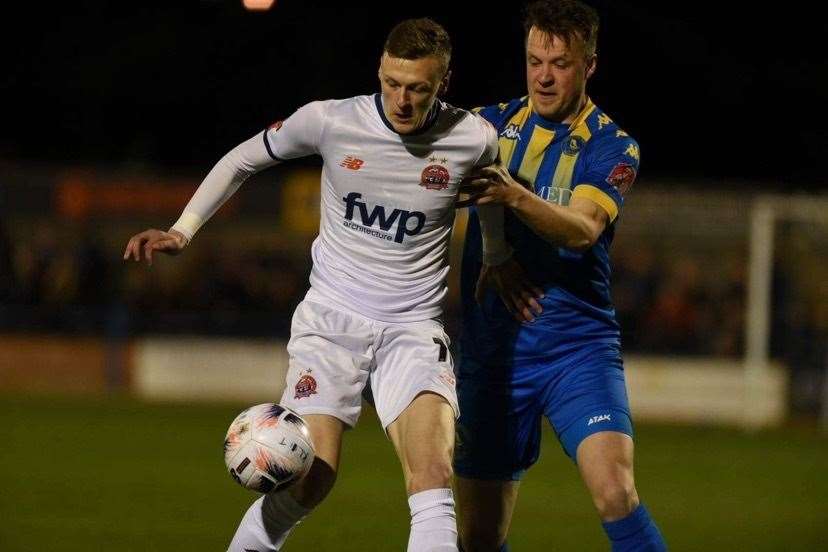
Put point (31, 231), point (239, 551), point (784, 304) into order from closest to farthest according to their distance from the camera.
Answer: point (239, 551), point (784, 304), point (31, 231)

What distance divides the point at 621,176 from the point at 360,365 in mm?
1210

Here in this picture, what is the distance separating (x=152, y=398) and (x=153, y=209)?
2.54 meters

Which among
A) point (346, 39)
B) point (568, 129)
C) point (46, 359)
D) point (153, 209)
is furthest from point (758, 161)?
point (568, 129)

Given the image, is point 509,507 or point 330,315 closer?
point 330,315

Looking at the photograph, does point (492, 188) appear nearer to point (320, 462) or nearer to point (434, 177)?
point (434, 177)

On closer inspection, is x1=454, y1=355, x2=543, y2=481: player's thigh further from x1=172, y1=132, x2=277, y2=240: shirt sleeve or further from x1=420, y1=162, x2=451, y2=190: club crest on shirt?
x1=172, y1=132, x2=277, y2=240: shirt sleeve

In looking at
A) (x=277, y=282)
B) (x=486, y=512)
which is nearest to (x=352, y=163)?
(x=486, y=512)

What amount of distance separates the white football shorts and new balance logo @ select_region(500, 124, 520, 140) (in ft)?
2.83

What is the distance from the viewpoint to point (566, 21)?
5.41m

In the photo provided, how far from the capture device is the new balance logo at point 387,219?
17.1ft

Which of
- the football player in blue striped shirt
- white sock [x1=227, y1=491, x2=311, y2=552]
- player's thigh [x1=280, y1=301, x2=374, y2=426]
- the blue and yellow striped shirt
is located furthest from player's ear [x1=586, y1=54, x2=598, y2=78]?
white sock [x1=227, y1=491, x2=311, y2=552]

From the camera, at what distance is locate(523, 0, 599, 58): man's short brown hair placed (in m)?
5.39

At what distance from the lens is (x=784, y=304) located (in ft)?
53.8

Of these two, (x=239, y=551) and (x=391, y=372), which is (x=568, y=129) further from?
(x=239, y=551)
